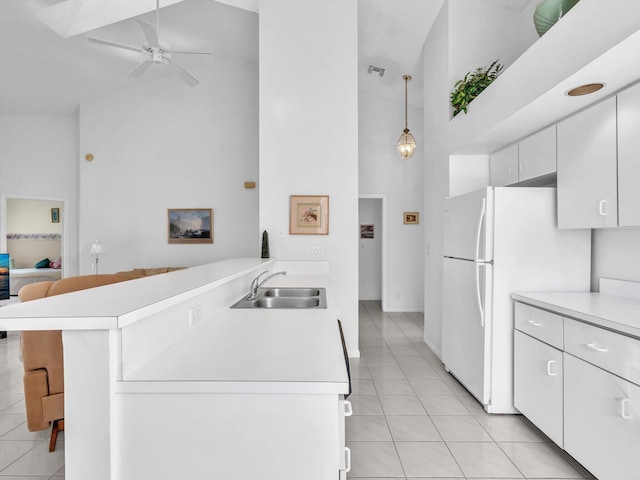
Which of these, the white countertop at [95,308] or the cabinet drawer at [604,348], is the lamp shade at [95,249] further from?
the cabinet drawer at [604,348]

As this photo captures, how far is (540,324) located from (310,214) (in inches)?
91.1

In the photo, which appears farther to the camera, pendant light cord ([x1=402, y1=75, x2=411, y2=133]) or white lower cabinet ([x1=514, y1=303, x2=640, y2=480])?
pendant light cord ([x1=402, y1=75, x2=411, y2=133])

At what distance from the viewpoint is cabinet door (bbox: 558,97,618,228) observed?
2.04 metres

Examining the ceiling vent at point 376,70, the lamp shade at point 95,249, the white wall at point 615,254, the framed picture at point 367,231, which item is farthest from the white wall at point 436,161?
the lamp shade at point 95,249

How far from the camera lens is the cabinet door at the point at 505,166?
3.08 meters

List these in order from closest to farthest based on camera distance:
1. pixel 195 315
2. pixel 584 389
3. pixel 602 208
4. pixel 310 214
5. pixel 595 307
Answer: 1. pixel 195 315
2. pixel 584 389
3. pixel 595 307
4. pixel 602 208
5. pixel 310 214

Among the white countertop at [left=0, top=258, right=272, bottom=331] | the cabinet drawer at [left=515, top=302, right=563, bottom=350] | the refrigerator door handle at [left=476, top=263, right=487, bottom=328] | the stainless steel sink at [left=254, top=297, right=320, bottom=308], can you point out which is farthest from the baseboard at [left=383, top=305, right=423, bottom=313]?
the white countertop at [left=0, top=258, right=272, bottom=331]

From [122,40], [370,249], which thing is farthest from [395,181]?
[122,40]

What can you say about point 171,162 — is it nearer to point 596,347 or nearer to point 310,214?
point 310,214

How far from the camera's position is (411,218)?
6.20 meters

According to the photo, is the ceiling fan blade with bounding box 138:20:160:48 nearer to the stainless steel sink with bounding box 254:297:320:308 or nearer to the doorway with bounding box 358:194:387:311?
the stainless steel sink with bounding box 254:297:320:308

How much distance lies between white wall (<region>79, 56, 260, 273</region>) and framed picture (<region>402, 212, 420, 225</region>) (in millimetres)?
2514

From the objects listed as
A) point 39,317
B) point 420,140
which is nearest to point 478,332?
point 39,317

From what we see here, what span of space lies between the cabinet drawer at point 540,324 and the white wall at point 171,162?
4103mm
